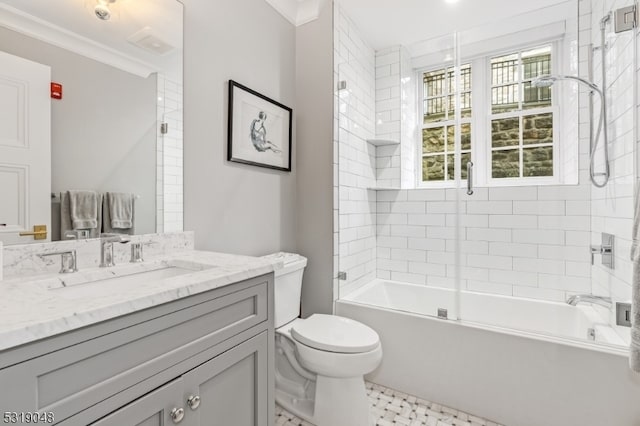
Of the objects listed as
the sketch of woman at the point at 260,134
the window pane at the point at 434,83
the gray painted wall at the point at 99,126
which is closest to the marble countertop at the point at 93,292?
the gray painted wall at the point at 99,126

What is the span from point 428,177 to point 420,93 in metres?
0.73

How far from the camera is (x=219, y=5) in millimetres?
1771

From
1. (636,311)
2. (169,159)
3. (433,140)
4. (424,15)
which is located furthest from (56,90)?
(433,140)

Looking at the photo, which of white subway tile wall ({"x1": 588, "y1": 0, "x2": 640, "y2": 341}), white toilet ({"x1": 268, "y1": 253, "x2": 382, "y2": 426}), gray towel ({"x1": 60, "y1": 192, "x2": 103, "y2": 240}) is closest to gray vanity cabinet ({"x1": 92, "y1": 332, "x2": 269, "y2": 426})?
white toilet ({"x1": 268, "y1": 253, "x2": 382, "y2": 426})

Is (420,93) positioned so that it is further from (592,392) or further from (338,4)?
(592,392)

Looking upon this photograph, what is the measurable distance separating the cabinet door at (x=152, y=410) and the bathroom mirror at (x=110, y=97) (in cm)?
70

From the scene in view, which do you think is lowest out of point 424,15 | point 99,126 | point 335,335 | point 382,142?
point 335,335

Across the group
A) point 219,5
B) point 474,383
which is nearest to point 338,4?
point 219,5

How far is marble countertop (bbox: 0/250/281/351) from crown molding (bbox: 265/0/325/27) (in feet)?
5.97

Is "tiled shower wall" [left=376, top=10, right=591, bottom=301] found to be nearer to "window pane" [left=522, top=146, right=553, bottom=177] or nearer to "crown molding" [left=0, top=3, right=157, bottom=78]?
"window pane" [left=522, top=146, right=553, bottom=177]

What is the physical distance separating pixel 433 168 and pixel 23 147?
255 cm

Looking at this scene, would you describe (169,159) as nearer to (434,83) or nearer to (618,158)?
(434,83)

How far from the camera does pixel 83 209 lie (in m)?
1.18

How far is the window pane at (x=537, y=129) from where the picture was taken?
237 centimetres
